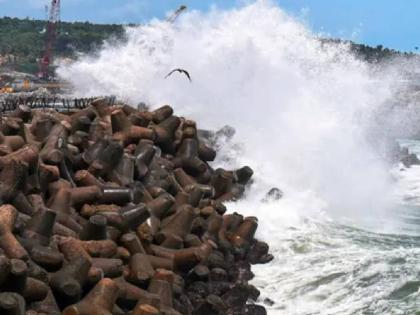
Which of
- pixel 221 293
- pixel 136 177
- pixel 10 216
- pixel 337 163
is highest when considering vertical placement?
pixel 337 163

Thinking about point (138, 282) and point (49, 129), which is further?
point (49, 129)

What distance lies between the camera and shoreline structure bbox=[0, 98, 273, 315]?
757cm

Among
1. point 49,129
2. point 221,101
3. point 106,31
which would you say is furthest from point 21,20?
point 49,129

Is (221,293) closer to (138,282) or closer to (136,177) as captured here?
(138,282)

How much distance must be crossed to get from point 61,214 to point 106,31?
131 m

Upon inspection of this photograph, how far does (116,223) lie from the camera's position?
9.28 metres

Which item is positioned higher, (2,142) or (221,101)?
(221,101)

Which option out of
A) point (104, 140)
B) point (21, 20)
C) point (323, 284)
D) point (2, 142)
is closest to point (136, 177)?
point (104, 140)

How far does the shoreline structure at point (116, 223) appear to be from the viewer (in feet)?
24.8

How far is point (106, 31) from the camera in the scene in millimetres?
136875

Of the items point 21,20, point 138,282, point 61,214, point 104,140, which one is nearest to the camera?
point 138,282

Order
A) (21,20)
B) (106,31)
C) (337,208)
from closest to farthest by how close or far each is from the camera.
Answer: (337,208) < (106,31) < (21,20)

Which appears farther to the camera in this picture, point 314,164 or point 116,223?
point 314,164

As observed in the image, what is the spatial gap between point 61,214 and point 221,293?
2.24 metres
